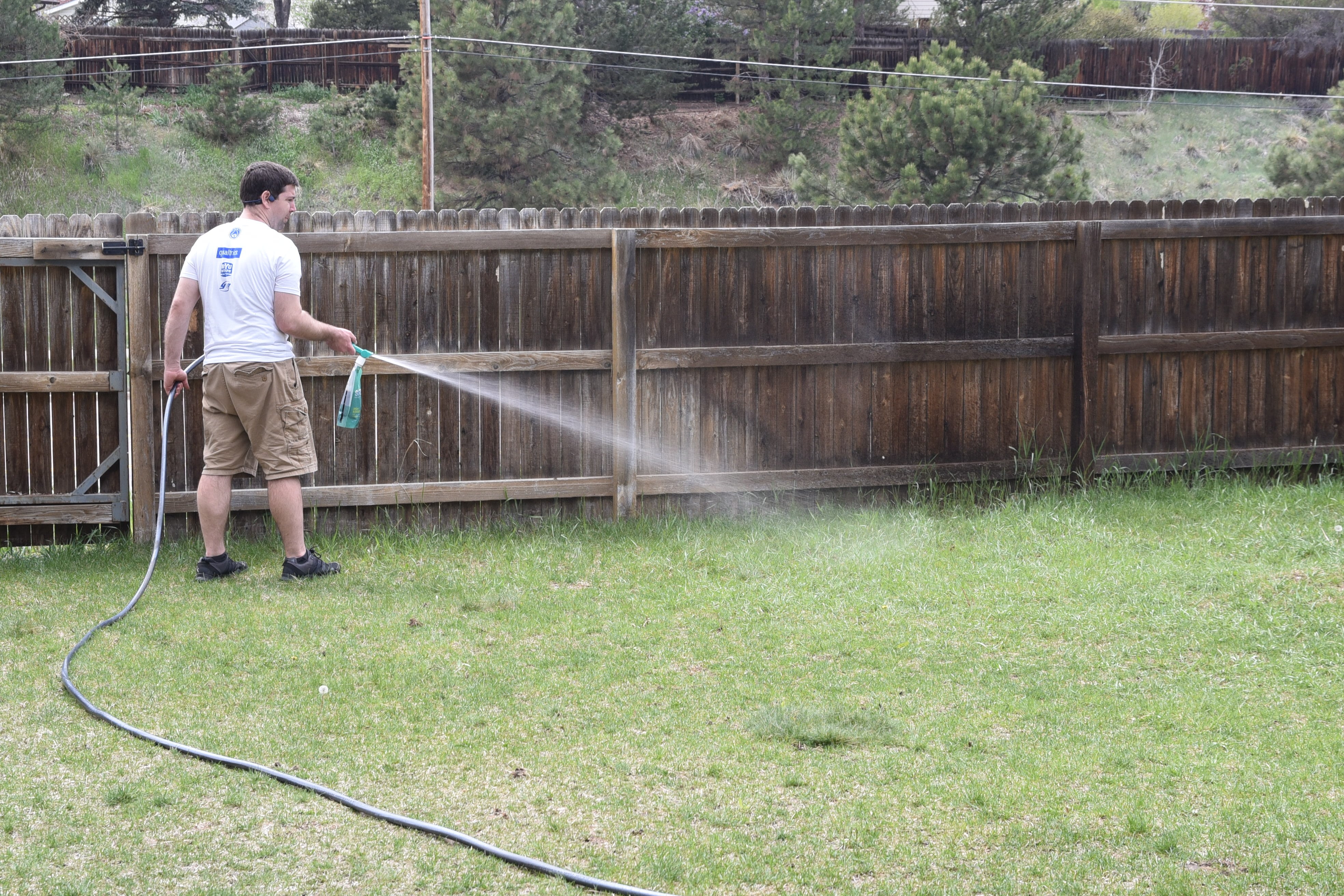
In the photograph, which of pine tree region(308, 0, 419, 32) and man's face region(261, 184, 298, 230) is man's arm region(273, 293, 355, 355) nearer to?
man's face region(261, 184, 298, 230)

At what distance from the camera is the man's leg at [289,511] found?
5.92 m

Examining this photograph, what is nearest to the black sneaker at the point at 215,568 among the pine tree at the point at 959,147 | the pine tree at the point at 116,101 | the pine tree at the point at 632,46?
the pine tree at the point at 959,147

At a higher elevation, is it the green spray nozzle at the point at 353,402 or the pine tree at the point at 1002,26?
the pine tree at the point at 1002,26

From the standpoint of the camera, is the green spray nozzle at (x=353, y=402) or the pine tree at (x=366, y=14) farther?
the pine tree at (x=366, y=14)

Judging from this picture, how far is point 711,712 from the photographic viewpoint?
14.0ft

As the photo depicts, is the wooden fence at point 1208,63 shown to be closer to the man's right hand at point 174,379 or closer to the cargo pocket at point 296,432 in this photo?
the cargo pocket at point 296,432

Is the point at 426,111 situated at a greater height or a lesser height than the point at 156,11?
lesser

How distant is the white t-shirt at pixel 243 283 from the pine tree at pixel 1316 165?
15.8m

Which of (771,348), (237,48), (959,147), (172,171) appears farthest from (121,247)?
(237,48)

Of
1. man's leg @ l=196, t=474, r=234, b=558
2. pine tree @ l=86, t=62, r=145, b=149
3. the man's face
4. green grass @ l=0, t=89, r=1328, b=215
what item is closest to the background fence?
green grass @ l=0, t=89, r=1328, b=215

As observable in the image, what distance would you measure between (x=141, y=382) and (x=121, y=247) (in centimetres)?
69

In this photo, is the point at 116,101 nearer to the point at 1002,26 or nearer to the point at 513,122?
the point at 513,122

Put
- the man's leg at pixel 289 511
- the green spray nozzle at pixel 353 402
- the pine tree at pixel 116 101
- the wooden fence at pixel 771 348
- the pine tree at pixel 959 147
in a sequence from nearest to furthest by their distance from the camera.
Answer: the man's leg at pixel 289 511 < the green spray nozzle at pixel 353 402 < the wooden fence at pixel 771 348 < the pine tree at pixel 959 147 < the pine tree at pixel 116 101

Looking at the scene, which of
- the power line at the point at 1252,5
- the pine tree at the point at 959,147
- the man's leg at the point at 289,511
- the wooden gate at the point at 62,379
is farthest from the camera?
the power line at the point at 1252,5
